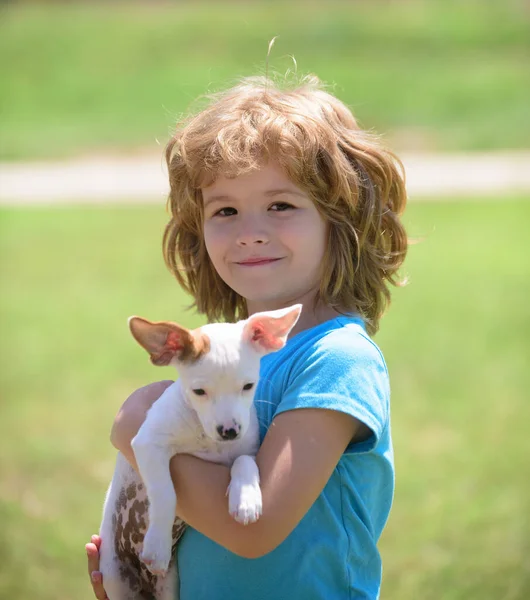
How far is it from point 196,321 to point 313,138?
5.45 m

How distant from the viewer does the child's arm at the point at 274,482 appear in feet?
7.33

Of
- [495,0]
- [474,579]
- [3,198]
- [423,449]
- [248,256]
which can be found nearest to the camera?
[248,256]

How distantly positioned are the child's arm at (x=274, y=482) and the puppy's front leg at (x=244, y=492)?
38mm

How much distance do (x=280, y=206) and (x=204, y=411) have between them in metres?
0.75

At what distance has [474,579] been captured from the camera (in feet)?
14.9

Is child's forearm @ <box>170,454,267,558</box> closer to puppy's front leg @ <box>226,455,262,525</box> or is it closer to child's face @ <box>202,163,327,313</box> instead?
puppy's front leg @ <box>226,455,262,525</box>

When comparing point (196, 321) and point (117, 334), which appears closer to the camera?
point (196, 321)

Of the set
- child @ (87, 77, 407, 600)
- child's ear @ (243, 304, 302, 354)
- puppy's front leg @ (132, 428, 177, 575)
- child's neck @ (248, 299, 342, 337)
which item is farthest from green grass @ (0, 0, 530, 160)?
puppy's front leg @ (132, 428, 177, 575)

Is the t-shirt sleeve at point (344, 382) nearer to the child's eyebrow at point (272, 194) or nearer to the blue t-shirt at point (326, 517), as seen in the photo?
the blue t-shirt at point (326, 517)

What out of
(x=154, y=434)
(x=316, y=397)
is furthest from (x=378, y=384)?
(x=154, y=434)

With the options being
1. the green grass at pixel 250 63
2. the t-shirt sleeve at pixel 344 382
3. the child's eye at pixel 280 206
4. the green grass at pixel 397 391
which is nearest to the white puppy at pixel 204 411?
the t-shirt sleeve at pixel 344 382

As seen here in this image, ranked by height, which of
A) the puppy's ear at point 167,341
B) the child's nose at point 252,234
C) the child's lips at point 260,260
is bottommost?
the puppy's ear at point 167,341

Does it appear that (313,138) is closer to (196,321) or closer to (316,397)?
(316,397)

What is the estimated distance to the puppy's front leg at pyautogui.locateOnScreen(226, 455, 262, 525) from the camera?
7.03 feet
